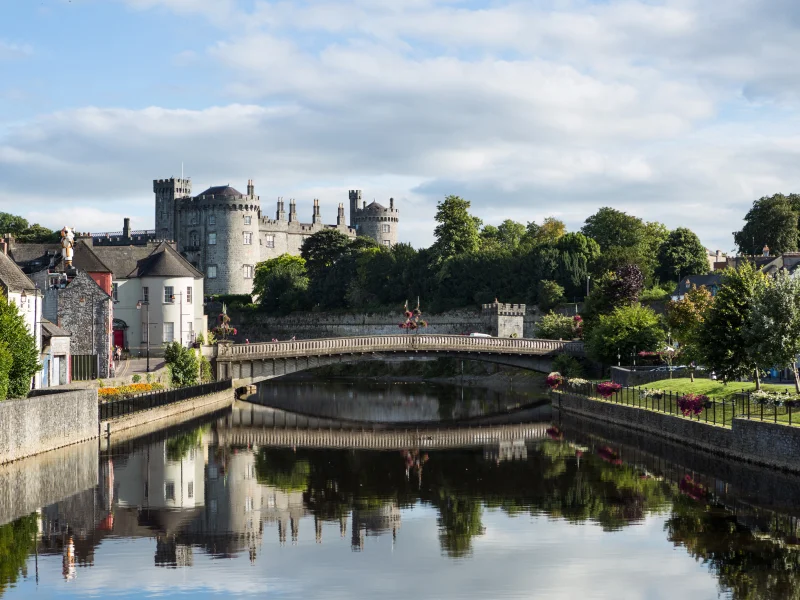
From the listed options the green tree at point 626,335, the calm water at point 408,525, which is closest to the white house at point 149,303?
→ the green tree at point 626,335

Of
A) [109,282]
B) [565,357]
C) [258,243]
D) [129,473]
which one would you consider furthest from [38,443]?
[258,243]

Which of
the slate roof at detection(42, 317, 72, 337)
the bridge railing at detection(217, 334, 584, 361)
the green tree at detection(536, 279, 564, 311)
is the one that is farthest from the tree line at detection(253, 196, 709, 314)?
the slate roof at detection(42, 317, 72, 337)

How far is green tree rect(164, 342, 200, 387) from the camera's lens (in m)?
67.2

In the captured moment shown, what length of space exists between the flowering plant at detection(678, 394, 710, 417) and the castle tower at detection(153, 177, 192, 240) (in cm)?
10811

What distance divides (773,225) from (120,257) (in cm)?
5951

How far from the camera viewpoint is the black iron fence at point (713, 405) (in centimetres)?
3697

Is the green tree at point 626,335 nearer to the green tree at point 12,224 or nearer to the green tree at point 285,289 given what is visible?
the green tree at point 285,289

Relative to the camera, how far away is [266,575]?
79.7 feet

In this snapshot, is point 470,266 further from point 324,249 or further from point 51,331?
point 51,331

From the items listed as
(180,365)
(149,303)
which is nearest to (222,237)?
(149,303)

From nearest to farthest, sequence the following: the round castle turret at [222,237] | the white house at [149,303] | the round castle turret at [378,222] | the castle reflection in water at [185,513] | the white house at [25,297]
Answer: the castle reflection in water at [185,513] < the white house at [25,297] < the white house at [149,303] < the round castle turret at [222,237] < the round castle turret at [378,222]

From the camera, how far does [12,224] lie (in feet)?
447

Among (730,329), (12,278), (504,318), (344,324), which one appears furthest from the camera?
(344,324)

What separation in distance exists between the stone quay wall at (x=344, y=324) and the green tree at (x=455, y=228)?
8350 millimetres
